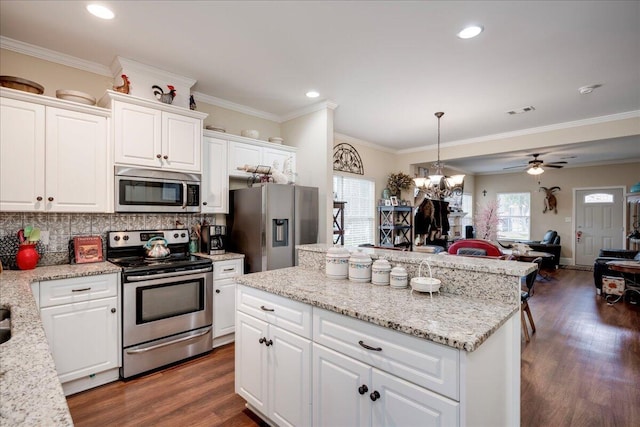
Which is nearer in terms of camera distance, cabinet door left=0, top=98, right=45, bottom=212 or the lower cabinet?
the lower cabinet

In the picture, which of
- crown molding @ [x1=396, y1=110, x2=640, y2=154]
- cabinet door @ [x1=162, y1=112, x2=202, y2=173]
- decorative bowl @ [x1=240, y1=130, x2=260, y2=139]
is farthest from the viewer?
crown molding @ [x1=396, y1=110, x2=640, y2=154]

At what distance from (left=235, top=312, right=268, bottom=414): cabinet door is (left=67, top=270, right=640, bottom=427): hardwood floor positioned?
20 cm

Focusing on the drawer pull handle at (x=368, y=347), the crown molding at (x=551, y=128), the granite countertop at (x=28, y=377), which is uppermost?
the crown molding at (x=551, y=128)

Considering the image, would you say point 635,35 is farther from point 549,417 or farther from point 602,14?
point 549,417

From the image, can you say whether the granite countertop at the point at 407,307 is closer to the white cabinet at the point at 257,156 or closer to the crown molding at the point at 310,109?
the white cabinet at the point at 257,156

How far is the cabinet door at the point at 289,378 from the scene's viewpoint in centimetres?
171

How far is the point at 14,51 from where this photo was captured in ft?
8.45

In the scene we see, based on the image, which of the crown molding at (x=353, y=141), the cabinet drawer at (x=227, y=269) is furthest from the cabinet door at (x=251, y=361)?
the crown molding at (x=353, y=141)

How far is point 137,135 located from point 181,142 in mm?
386

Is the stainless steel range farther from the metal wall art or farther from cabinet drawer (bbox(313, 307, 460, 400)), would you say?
the metal wall art

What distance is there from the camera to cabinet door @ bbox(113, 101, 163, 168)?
2750mm

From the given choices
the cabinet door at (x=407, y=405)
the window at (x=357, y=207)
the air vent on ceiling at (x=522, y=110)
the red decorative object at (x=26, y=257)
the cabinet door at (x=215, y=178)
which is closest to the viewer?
the cabinet door at (x=407, y=405)

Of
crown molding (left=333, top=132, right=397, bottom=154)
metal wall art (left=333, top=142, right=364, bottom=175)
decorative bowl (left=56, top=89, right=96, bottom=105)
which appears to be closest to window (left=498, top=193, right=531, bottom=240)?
crown molding (left=333, top=132, right=397, bottom=154)

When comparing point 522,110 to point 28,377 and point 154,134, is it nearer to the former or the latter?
point 154,134
